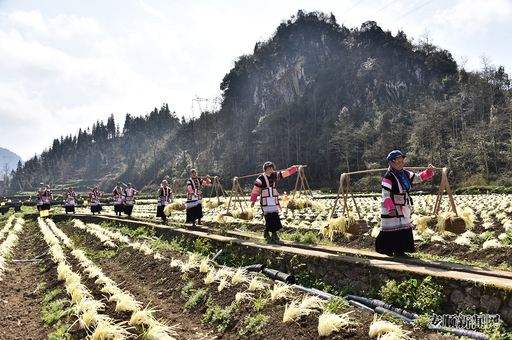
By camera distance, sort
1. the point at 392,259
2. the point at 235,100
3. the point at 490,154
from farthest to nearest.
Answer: the point at 235,100
the point at 490,154
the point at 392,259

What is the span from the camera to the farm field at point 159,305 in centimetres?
370

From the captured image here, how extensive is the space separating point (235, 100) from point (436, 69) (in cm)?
4037

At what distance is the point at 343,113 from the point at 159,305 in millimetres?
46878

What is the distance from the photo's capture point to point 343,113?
1881 inches

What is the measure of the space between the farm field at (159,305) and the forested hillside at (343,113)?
30.2 m

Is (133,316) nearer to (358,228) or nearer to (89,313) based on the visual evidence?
(89,313)

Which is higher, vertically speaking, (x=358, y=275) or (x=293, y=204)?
(x=293, y=204)

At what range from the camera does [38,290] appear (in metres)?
6.12

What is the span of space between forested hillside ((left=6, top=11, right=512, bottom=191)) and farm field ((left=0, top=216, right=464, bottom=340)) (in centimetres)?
3023

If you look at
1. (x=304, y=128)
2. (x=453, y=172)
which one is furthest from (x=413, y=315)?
(x=304, y=128)

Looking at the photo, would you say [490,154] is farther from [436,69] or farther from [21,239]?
[21,239]

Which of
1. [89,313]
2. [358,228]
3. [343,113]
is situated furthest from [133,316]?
[343,113]

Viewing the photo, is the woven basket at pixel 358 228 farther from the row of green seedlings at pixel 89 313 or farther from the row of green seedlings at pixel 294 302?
the row of green seedlings at pixel 89 313

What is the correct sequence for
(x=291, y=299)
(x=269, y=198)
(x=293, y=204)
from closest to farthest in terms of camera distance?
1. (x=291, y=299)
2. (x=269, y=198)
3. (x=293, y=204)
